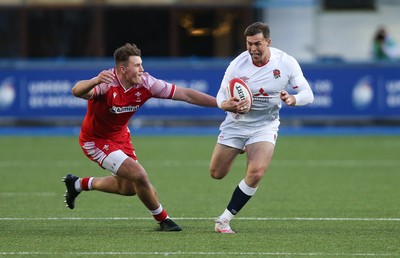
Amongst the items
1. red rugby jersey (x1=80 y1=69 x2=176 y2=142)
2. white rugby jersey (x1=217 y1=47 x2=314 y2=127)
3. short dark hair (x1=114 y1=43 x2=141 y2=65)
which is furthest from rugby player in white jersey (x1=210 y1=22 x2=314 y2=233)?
short dark hair (x1=114 y1=43 x2=141 y2=65)

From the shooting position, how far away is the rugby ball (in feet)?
33.6

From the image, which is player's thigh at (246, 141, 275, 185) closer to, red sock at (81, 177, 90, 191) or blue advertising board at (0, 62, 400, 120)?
red sock at (81, 177, 90, 191)

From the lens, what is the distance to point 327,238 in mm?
Answer: 10008

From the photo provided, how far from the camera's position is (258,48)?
1052 centimetres

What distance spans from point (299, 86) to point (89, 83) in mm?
2136

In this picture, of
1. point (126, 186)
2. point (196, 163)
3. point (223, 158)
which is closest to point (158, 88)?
point (223, 158)

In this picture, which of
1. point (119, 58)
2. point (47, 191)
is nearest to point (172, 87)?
point (119, 58)

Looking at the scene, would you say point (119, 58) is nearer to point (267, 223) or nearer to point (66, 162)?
point (267, 223)

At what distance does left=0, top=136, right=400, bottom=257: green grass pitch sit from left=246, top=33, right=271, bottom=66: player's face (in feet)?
5.65

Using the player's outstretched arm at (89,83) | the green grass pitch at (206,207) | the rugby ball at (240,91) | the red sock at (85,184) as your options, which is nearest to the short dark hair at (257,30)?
the rugby ball at (240,91)

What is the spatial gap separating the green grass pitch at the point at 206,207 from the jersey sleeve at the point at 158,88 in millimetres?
1372

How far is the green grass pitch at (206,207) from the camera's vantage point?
949cm

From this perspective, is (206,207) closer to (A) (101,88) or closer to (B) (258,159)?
(B) (258,159)

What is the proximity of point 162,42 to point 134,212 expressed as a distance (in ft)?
56.1
